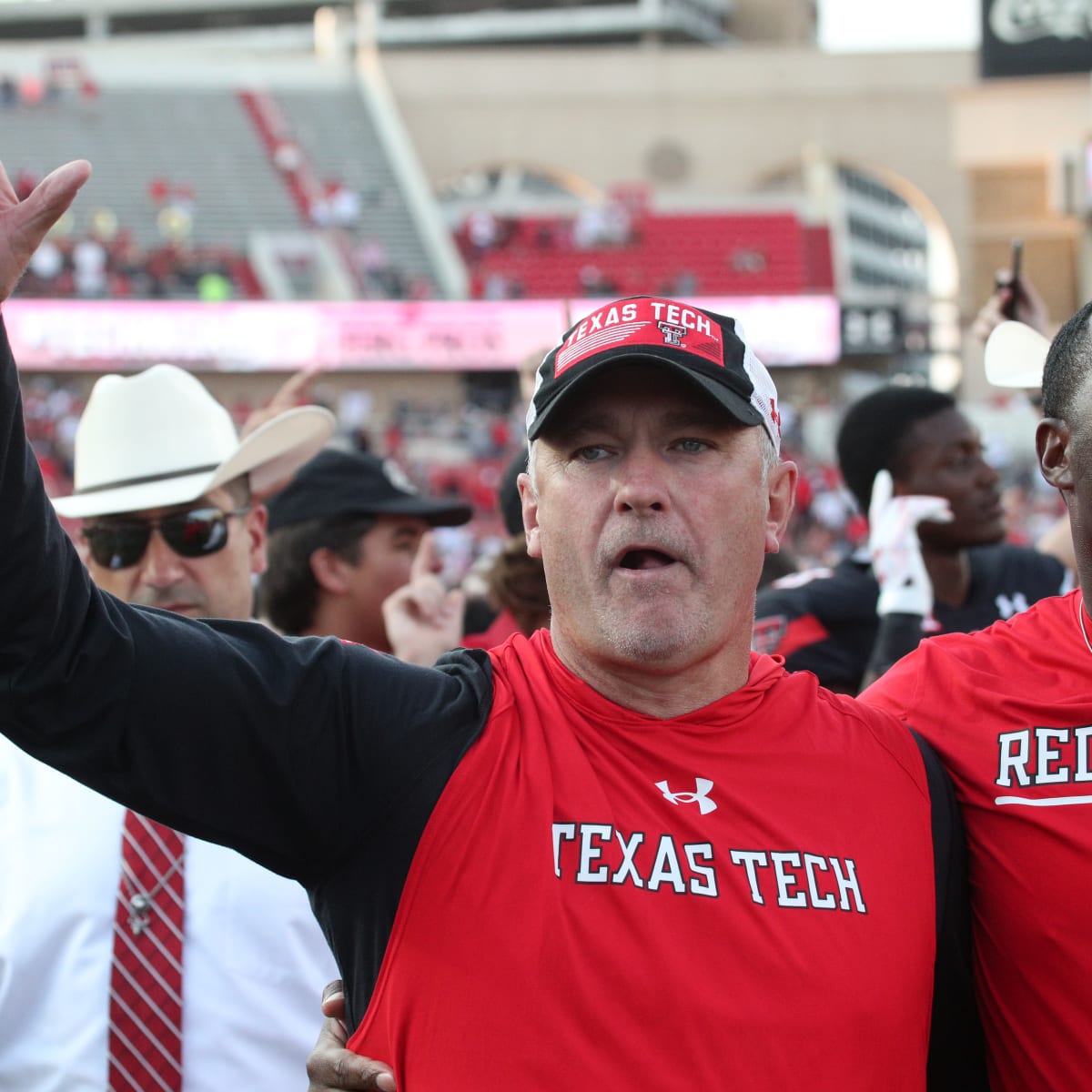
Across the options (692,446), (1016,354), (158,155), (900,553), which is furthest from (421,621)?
(158,155)

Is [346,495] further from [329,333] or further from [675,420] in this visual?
[329,333]

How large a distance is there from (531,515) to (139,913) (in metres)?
0.98

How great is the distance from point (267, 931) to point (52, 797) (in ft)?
1.40

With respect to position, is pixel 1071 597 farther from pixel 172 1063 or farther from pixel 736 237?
pixel 736 237

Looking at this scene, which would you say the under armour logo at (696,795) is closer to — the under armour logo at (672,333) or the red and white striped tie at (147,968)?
the under armour logo at (672,333)

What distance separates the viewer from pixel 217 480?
121 inches

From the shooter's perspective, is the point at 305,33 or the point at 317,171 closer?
the point at 317,171

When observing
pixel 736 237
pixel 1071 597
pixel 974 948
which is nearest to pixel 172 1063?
pixel 974 948

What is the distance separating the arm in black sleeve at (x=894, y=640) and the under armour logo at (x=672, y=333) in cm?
144

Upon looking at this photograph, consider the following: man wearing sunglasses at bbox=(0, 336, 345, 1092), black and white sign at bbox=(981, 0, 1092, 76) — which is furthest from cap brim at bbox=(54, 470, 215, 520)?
black and white sign at bbox=(981, 0, 1092, 76)

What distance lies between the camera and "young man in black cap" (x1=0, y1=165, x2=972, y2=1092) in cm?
162

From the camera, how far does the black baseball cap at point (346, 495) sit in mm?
3980

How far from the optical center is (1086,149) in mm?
25969

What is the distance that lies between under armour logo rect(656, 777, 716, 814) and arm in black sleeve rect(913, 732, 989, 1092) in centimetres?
33
